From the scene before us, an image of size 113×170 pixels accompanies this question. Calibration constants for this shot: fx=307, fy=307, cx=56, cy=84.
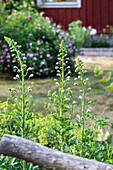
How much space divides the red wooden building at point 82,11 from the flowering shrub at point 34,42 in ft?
15.4

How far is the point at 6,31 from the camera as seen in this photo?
6.58 metres

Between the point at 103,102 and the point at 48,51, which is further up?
the point at 48,51

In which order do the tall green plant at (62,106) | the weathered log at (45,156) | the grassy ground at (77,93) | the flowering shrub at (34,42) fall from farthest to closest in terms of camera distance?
the flowering shrub at (34,42)
the grassy ground at (77,93)
the tall green plant at (62,106)
the weathered log at (45,156)

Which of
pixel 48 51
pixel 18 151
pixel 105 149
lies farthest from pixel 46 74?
pixel 18 151

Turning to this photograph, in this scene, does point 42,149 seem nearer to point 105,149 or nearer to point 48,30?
point 105,149

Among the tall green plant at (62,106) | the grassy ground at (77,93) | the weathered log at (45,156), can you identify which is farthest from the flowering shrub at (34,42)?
the weathered log at (45,156)

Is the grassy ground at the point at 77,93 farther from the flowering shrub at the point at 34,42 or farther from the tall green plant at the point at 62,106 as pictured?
the tall green plant at the point at 62,106

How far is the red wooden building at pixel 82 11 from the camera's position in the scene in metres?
11.5

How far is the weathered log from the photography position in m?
1.53

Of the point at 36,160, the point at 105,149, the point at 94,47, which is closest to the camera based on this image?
the point at 36,160

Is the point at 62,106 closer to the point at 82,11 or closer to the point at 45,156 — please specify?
the point at 45,156

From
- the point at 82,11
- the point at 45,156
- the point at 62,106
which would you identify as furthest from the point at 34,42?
the point at 82,11

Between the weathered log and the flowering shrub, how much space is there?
15.2 ft

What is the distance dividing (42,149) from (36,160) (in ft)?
0.22
